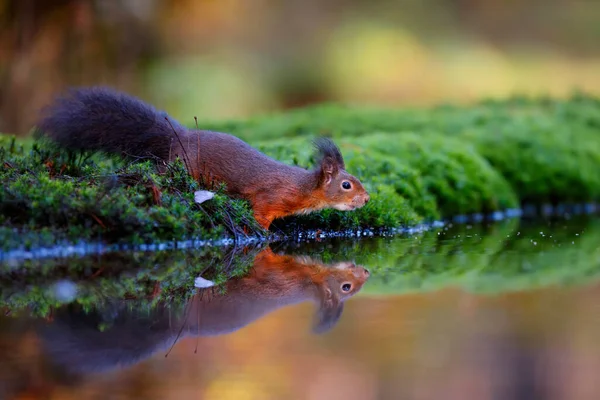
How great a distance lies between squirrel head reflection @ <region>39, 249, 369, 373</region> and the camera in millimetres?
4367

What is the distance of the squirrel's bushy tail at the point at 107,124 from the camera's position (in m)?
8.01

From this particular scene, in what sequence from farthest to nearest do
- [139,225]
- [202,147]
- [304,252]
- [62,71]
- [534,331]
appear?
[62,71], [202,147], [304,252], [139,225], [534,331]

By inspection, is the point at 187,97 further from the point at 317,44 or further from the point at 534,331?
the point at 534,331

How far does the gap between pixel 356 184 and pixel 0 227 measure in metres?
3.55

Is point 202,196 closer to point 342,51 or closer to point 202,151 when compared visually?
point 202,151

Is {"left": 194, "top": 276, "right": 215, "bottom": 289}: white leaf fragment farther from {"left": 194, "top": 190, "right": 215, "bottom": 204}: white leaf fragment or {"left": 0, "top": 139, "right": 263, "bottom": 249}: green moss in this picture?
{"left": 194, "top": 190, "right": 215, "bottom": 204}: white leaf fragment

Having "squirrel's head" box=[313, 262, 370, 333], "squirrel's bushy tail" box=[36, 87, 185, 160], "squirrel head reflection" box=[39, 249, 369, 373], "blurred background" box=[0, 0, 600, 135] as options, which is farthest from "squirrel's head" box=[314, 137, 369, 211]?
"blurred background" box=[0, 0, 600, 135]

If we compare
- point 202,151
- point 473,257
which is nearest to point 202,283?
point 202,151

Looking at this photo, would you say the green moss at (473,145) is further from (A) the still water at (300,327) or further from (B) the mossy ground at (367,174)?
(A) the still water at (300,327)

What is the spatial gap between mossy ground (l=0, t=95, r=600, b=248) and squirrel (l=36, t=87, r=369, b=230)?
244 mm

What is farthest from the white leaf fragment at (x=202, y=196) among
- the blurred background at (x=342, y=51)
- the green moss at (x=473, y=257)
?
the blurred background at (x=342, y=51)

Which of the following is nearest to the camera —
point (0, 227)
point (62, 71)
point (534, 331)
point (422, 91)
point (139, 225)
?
point (534, 331)

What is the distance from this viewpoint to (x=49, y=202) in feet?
22.4

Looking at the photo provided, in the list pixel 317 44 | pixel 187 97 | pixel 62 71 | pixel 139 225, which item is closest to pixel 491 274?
pixel 139 225
